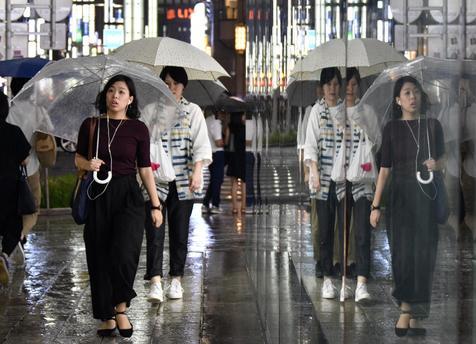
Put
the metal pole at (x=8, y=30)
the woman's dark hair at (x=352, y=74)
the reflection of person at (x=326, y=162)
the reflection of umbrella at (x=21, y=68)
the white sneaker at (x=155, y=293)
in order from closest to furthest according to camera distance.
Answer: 1. the woman's dark hair at (x=352, y=74)
2. the reflection of person at (x=326, y=162)
3. the white sneaker at (x=155, y=293)
4. the reflection of umbrella at (x=21, y=68)
5. the metal pole at (x=8, y=30)

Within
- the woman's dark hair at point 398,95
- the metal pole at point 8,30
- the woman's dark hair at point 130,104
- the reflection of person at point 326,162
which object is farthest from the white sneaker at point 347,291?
the metal pole at point 8,30

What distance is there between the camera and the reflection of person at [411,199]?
2.46 m

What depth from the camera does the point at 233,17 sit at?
3875 inches

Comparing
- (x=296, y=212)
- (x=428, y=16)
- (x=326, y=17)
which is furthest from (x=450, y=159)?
(x=296, y=212)

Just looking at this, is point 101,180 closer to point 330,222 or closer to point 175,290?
point 175,290

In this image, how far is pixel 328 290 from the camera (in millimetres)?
3818

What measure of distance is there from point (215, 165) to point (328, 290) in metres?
16.2

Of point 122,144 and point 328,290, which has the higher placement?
point 122,144

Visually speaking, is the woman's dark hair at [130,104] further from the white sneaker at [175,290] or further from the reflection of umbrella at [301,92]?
the reflection of umbrella at [301,92]

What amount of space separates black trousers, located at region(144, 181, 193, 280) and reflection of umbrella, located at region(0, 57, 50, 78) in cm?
707

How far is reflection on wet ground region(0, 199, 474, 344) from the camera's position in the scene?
7.89ft

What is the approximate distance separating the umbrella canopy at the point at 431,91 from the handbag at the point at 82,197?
554 centimetres

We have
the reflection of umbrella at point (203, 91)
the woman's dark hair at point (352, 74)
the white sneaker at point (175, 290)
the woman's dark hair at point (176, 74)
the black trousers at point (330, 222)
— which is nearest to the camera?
the woman's dark hair at point (352, 74)

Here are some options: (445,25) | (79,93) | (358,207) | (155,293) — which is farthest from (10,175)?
(445,25)
